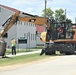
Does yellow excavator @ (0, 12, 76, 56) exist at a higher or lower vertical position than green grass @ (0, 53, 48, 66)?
higher

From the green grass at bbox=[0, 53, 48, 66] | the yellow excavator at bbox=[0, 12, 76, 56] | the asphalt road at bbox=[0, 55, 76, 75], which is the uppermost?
the yellow excavator at bbox=[0, 12, 76, 56]

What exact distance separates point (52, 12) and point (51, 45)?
3554 inches

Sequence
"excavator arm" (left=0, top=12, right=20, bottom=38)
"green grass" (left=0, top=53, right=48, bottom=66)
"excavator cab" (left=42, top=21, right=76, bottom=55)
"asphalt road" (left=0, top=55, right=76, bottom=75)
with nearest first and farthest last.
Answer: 1. "asphalt road" (left=0, top=55, right=76, bottom=75)
2. "green grass" (left=0, top=53, right=48, bottom=66)
3. "excavator arm" (left=0, top=12, right=20, bottom=38)
4. "excavator cab" (left=42, top=21, right=76, bottom=55)

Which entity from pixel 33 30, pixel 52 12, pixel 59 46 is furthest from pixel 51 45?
pixel 52 12

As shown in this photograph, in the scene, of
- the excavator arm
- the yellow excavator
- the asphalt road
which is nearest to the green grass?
the asphalt road

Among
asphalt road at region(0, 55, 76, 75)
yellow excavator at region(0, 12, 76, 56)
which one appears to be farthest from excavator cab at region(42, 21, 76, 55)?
asphalt road at region(0, 55, 76, 75)

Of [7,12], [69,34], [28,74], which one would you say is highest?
[7,12]

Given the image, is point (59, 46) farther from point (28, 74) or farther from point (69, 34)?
point (28, 74)

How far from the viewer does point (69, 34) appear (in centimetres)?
3947

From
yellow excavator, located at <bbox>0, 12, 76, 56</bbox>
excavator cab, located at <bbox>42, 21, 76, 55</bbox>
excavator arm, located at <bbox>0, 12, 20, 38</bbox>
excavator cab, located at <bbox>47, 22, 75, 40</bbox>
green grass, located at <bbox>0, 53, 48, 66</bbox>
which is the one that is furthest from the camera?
excavator cab, located at <bbox>47, 22, 75, 40</bbox>

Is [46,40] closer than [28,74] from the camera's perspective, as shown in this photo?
No

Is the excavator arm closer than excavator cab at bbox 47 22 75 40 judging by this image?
Yes

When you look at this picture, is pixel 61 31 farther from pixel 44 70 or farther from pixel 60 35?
pixel 44 70

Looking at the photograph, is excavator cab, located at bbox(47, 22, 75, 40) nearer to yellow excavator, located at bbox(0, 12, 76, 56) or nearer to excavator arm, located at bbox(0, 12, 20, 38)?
yellow excavator, located at bbox(0, 12, 76, 56)
